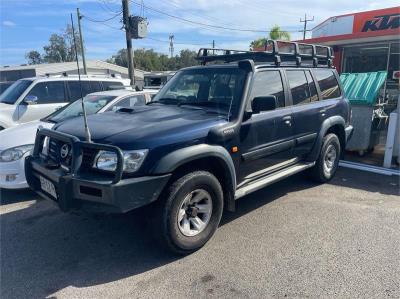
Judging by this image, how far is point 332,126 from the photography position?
18.5 feet

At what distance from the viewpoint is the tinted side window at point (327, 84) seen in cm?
544

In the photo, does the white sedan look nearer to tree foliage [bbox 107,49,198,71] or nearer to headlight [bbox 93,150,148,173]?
headlight [bbox 93,150,148,173]

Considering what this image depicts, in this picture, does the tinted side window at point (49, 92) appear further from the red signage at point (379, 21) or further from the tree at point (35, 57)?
the tree at point (35, 57)

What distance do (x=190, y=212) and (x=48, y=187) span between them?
1.44m

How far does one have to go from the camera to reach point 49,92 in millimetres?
8055

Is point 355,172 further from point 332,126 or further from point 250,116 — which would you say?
point 250,116

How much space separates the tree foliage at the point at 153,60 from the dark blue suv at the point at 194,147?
7287 centimetres

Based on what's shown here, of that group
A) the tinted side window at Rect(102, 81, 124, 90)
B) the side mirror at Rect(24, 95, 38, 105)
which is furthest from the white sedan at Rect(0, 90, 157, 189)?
the tinted side window at Rect(102, 81, 124, 90)

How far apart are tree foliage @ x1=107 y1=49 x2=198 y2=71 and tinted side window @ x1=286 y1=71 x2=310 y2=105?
7257 cm

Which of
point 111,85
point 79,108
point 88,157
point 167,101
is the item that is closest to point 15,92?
point 111,85

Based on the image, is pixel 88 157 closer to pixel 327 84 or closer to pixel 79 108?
pixel 79 108

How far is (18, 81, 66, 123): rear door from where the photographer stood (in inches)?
298

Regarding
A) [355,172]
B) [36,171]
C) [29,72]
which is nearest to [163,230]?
[36,171]

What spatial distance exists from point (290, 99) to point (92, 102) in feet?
12.1
